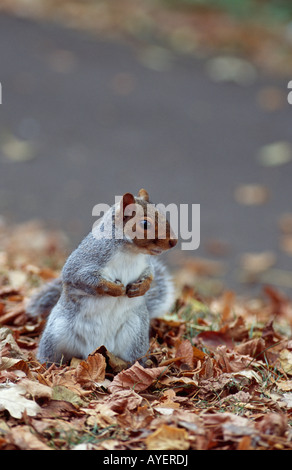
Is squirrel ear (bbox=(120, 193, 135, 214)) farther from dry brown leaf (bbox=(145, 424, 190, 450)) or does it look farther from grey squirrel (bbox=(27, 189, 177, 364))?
dry brown leaf (bbox=(145, 424, 190, 450))

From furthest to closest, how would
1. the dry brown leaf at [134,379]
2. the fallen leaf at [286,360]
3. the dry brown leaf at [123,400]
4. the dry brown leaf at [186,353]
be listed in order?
1. the fallen leaf at [286,360]
2. the dry brown leaf at [186,353]
3. the dry brown leaf at [134,379]
4. the dry brown leaf at [123,400]

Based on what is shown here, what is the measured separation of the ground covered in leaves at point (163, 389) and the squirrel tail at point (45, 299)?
13 cm

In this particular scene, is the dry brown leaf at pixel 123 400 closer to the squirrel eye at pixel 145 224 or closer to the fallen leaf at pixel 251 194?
the squirrel eye at pixel 145 224

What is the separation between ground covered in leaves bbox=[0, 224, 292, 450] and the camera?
7.93 feet

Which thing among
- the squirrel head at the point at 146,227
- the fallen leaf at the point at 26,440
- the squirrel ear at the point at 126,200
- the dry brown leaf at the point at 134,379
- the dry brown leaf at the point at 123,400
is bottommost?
the fallen leaf at the point at 26,440

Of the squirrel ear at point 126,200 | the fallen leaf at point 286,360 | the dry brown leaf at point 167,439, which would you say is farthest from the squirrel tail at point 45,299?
the dry brown leaf at point 167,439

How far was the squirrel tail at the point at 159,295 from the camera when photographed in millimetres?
3598

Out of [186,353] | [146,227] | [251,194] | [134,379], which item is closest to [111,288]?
[146,227]

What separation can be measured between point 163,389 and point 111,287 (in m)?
0.52

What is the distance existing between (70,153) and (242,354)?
18.6 ft

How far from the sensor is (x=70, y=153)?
8750mm

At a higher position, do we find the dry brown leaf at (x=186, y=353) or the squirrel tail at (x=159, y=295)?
the squirrel tail at (x=159, y=295)

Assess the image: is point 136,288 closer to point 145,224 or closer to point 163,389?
point 145,224
